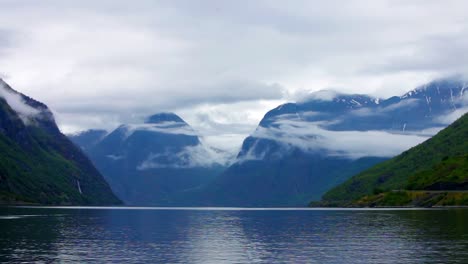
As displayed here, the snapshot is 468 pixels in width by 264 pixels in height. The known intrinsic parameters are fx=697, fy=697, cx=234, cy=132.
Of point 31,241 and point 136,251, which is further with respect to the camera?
point 31,241

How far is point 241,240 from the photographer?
582 ft

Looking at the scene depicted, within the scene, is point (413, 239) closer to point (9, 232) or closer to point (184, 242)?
point (184, 242)

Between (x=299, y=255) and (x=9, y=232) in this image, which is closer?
(x=299, y=255)

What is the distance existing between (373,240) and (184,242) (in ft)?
152

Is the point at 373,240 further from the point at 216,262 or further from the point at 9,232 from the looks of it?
the point at 9,232

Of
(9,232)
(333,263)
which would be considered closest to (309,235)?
(333,263)

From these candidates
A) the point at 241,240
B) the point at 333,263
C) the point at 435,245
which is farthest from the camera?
the point at 241,240

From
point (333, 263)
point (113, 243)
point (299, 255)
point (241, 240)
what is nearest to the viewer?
point (333, 263)

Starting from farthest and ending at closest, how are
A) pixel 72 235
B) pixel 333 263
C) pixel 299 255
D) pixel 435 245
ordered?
pixel 72 235 → pixel 435 245 → pixel 299 255 → pixel 333 263

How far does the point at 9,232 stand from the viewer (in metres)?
191

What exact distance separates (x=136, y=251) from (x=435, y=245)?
64.5m

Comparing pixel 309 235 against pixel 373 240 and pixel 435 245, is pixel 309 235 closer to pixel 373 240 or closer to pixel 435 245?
pixel 373 240

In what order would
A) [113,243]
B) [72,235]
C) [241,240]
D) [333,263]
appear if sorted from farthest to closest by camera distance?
1. [72,235]
2. [241,240]
3. [113,243]
4. [333,263]

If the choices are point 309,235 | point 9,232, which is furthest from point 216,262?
point 9,232
